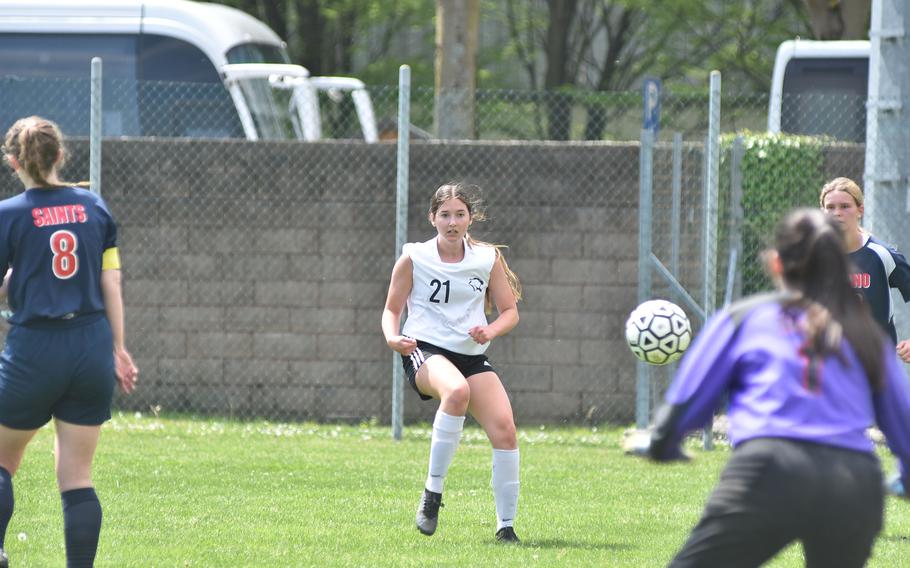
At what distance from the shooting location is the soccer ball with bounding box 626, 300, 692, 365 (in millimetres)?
7238

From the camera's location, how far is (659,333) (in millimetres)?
7258

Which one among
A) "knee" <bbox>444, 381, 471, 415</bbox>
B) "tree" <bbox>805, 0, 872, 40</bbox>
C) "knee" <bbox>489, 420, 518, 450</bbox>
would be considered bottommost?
"knee" <bbox>489, 420, 518, 450</bbox>

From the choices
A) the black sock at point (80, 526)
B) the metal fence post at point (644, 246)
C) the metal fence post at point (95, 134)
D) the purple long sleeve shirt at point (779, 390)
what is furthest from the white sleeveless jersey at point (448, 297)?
the metal fence post at point (95, 134)

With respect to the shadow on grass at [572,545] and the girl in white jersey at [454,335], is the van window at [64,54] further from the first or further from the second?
the shadow on grass at [572,545]

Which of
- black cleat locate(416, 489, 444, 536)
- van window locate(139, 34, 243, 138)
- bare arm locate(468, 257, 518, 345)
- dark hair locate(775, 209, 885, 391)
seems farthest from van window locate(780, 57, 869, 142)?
dark hair locate(775, 209, 885, 391)

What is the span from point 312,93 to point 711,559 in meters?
12.6

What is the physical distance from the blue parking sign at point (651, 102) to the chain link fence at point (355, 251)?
79 cm

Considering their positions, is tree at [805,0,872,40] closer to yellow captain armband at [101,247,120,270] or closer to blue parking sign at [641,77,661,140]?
blue parking sign at [641,77,661,140]

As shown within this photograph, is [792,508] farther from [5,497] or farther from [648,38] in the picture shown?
[648,38]

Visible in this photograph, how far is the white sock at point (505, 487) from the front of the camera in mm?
6914

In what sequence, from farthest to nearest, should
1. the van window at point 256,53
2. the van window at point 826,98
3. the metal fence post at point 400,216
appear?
the van window at point 256,53, the van window at point 826,98, the metal fence post at point 400,216

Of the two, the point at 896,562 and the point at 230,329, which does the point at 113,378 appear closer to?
the point at 896,562

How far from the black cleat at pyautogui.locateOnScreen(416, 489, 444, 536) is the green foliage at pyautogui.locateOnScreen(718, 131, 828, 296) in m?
5.42

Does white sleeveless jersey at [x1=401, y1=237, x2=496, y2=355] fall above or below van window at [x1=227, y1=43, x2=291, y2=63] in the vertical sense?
below
